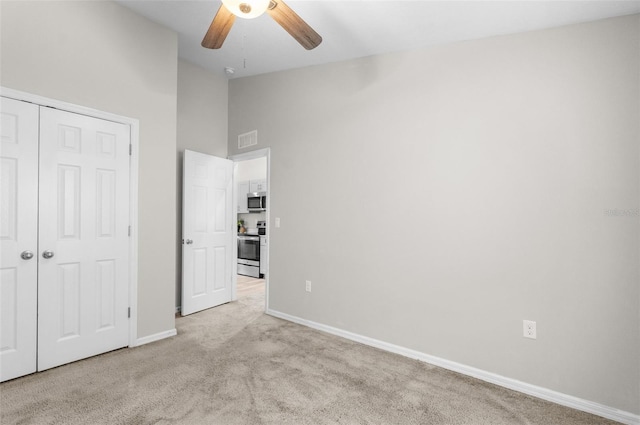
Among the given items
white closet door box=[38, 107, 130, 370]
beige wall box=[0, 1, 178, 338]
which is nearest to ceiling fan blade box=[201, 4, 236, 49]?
beige wall box=[0, 1, 178, 338]

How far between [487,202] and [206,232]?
3124 mm

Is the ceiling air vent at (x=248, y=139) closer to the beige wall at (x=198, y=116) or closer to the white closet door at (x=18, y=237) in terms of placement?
the beige wall at (x=198, y=116)

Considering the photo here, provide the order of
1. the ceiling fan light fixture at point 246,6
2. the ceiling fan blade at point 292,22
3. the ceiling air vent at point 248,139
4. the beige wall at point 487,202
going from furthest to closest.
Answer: the ceiling air vent at point 248,139, the beige wall at point 487,202, the ceiling fan blade at point 292,22, the ceiling fan light fixture at point 246,6

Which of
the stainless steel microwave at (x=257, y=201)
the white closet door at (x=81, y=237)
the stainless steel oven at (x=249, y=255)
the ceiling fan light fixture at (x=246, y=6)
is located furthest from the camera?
the stainless steel microwave at (x=257, y=201)

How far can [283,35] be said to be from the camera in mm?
3021

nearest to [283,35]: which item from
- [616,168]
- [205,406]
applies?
[616,168]

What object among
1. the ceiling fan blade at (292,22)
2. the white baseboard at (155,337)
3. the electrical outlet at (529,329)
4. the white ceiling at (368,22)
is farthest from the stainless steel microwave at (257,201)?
the electrical outlet at (529,329)

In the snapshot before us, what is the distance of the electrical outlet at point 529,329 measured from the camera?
2337 mm

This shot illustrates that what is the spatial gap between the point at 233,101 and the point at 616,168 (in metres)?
3.98

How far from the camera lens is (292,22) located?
1938 millimetres

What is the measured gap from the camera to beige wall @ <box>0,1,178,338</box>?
2.33 metres

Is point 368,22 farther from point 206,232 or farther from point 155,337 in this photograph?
point 155,337

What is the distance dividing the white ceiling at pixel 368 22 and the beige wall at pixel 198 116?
0.50 metres

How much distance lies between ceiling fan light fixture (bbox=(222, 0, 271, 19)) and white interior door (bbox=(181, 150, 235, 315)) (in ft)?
7.86
